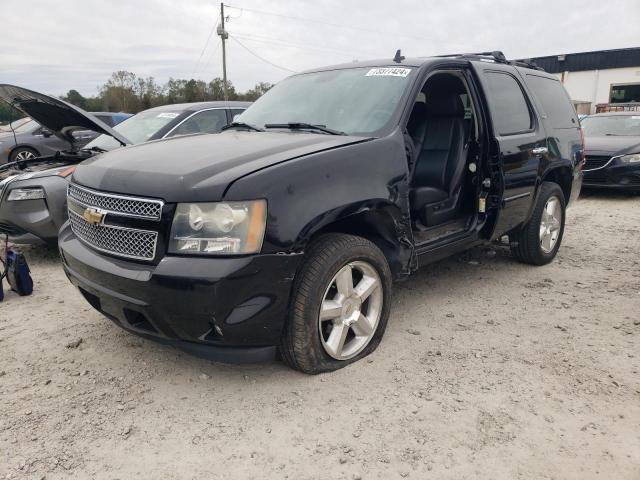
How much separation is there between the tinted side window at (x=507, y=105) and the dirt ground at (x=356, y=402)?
151 cm

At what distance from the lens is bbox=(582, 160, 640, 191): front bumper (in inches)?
350

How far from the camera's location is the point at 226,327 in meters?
2.47

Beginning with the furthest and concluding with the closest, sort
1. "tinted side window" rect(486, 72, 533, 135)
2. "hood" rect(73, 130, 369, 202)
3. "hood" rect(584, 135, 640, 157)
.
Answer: "hood" rect(584, 135, 640, 157), "tinted side window" rect(486, 72, 533, 135), "hood" rect(73, 130, 369, 202)

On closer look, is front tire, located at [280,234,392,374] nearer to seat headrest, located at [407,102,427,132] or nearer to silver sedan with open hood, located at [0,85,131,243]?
seat headrest, located at [407,102,427,132]

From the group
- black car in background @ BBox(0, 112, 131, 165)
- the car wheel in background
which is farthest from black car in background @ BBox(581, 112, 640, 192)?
the car wheel in background

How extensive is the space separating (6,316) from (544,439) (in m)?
3.79

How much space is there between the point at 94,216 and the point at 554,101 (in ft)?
15.0

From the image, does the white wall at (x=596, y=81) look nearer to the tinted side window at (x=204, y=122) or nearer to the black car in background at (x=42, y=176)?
the tinted side window at (x=204, y=122)

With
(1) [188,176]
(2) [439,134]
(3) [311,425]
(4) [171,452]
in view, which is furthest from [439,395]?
(2) [439,134]

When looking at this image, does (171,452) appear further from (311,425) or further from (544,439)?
(544,439)

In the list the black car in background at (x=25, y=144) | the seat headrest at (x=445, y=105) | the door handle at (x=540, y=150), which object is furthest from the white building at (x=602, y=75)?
the seat headrest at (x=445, y=105)

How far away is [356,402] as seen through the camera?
2.71m

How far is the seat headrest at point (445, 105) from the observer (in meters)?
4.29

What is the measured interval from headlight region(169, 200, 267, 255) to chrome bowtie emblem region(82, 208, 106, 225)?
1.80 ft
